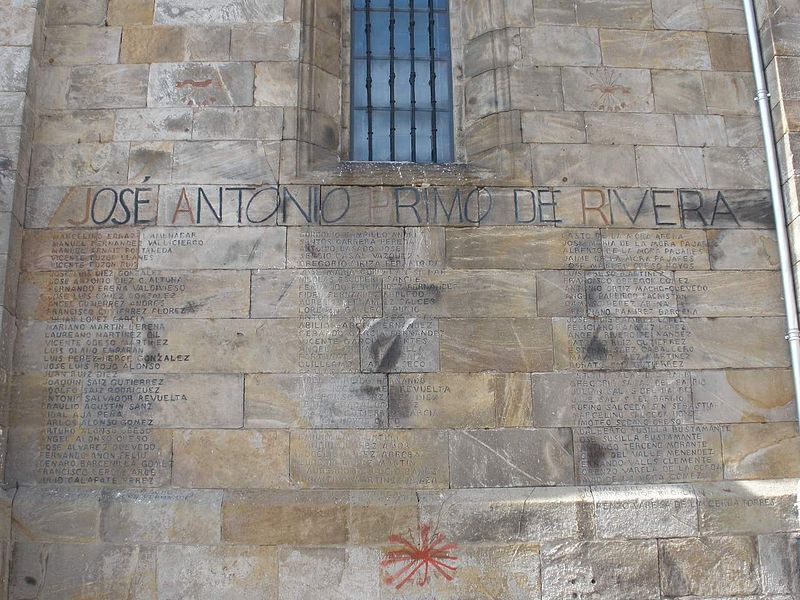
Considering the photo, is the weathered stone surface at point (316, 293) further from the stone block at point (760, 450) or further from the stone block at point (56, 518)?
the stone block at point (760, 450)

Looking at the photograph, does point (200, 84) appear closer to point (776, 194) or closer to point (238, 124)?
point (238, 124)

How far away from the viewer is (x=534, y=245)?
7.43m

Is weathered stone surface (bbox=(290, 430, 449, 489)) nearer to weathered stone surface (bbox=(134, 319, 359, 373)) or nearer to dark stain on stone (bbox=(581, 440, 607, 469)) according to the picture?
weathered stone surface (bbox=(134, 319, 359, 373))

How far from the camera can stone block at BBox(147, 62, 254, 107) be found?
770 cm

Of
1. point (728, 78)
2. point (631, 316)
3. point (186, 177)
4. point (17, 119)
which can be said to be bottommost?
point (631, 316)

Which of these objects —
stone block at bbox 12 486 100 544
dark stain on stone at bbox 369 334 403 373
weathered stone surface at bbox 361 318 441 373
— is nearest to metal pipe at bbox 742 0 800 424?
weathered stone surface at bbox 361 318 441 373

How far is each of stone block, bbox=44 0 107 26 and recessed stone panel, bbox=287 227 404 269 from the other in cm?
286

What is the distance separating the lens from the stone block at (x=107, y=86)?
7691mm

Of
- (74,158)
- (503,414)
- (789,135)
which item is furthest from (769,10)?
(74,158)

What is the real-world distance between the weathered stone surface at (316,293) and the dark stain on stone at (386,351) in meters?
0.23

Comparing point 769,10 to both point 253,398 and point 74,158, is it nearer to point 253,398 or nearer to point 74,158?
point 253,398

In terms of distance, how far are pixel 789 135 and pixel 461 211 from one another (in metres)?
3.05

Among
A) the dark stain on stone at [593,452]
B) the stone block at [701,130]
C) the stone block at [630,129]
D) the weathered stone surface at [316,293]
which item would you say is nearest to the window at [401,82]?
the stone block at [630,129]

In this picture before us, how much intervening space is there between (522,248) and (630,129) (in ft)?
5.22
